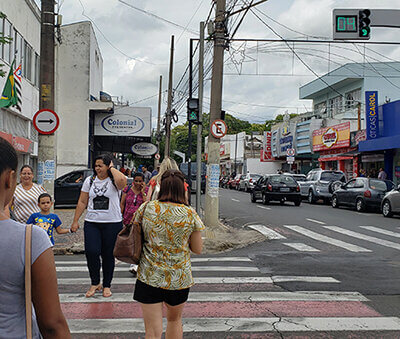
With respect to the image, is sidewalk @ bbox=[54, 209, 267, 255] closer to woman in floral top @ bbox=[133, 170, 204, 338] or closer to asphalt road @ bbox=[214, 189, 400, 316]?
asphalt road @ bbox=[214, 189, 400, 316]

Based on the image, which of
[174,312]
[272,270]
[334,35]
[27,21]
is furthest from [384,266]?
[27,21]

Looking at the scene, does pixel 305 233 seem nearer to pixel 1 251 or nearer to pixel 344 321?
pixel 344 321

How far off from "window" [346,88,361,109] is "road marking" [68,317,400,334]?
3665 cm

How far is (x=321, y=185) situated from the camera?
2498 cm

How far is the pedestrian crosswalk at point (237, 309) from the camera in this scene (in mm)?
4906

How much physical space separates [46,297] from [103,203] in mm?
4125

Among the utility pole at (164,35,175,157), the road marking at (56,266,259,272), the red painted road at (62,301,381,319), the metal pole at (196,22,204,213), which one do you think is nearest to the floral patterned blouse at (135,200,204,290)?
the red painted road at (62,301,381,319)

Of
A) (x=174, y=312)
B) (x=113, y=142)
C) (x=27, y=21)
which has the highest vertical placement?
(x=27, y=21)

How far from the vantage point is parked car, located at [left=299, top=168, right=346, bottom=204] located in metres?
24.7

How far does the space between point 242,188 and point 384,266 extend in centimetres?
3267

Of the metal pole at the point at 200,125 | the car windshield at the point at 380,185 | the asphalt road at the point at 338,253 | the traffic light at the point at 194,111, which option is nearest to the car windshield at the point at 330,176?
the car windshield at the point at 380,185

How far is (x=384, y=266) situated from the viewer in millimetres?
8523

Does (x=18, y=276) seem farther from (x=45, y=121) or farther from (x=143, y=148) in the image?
(x=143, y=148)

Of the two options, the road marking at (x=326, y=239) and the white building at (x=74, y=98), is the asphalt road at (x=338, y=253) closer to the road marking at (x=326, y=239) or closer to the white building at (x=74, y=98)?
the road marking at (x=326, y=239)
